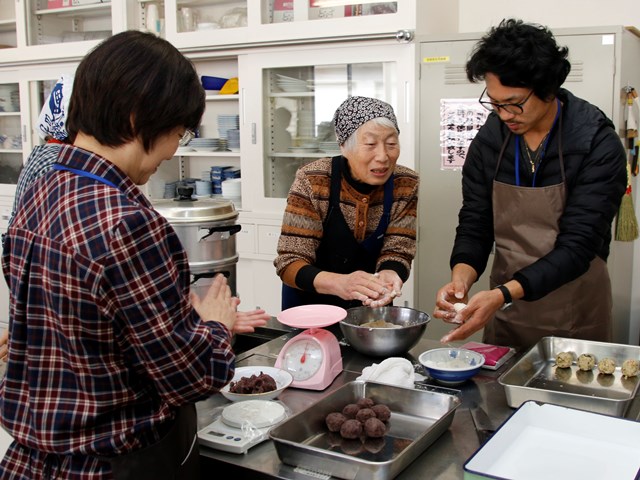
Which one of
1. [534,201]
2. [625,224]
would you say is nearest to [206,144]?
[625,224]

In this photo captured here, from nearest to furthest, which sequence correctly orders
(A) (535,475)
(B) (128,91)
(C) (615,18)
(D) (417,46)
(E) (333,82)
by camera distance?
(B) (128,91) → (A) (535,475) → (D) (417,46) → (C) (615,18) → (E) (333,82)

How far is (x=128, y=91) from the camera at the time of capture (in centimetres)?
111

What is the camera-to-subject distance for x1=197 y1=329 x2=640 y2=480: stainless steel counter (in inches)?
50.9

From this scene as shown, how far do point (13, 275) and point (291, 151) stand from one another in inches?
120

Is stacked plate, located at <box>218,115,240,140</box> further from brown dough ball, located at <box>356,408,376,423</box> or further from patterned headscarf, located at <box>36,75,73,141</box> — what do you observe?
brown dough ball, located at <box>356,408,376,423</box>

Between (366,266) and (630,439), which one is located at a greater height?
(366,266)

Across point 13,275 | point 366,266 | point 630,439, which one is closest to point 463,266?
point 366,266

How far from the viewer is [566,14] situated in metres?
3.72

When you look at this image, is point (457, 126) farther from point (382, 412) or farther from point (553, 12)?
point (382, 412)

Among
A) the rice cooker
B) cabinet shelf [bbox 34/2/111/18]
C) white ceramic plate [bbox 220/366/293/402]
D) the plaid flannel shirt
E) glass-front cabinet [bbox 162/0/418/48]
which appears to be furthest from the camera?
cabinet shelf [bbox 34/2/111/18]

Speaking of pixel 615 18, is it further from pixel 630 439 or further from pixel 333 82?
pixel 630 439

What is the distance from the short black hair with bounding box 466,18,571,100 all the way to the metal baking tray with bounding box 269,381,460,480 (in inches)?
39.9

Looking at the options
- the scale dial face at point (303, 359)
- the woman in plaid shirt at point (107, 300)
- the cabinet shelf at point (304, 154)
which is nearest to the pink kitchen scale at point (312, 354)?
the scale dial face at point (303, 359)

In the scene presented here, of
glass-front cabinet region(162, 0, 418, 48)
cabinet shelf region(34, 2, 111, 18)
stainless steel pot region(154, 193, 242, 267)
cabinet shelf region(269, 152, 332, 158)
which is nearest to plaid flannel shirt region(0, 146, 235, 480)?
stainless steel pot region(154, 193, 242, 267)
